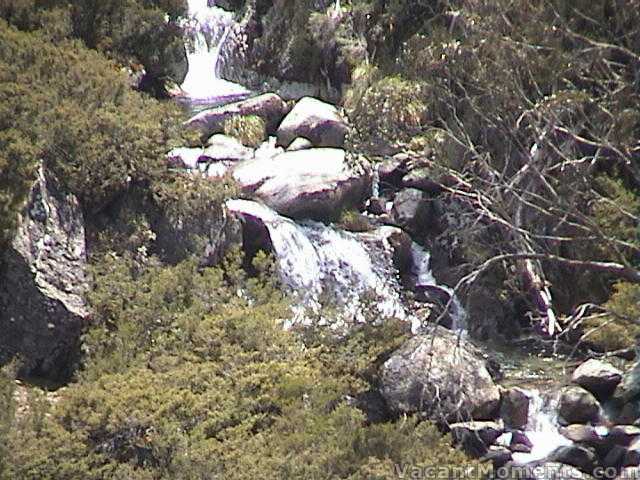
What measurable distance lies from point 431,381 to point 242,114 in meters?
7.94

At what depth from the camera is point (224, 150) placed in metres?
14.1

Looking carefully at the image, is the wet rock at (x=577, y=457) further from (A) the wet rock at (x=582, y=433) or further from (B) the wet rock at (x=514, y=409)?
(B) the wet rock at (x=514, y=409)

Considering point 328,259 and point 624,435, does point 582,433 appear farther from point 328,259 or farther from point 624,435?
point 328,259

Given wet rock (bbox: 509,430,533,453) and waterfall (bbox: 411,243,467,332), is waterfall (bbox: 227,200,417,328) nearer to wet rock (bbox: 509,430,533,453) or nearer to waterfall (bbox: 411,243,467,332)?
waterfall (bbox: 411,243,467,332)

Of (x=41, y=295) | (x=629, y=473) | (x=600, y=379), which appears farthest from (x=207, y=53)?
(x=629, y=473)

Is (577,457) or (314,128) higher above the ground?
(314,128)

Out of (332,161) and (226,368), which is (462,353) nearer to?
(226,368)

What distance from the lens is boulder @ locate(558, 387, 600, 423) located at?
9.50m

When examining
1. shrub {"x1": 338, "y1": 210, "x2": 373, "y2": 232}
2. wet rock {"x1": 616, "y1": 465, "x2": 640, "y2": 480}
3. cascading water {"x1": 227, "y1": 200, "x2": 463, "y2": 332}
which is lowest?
wet rock {"x1": 616, "y1": 465, "x2": 640, "y2": 480}

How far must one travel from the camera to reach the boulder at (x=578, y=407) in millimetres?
9500

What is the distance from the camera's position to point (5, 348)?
8594 mm

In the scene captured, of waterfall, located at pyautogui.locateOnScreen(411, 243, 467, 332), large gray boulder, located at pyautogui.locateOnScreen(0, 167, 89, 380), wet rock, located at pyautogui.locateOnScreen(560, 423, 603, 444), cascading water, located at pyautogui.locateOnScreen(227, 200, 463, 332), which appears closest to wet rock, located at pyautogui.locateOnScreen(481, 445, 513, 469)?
wet rock, located at pyautogui.locateOnScreen(560, 423, 603, 444)

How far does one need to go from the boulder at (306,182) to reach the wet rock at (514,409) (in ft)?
14.6

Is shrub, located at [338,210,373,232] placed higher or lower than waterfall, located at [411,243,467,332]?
higher
